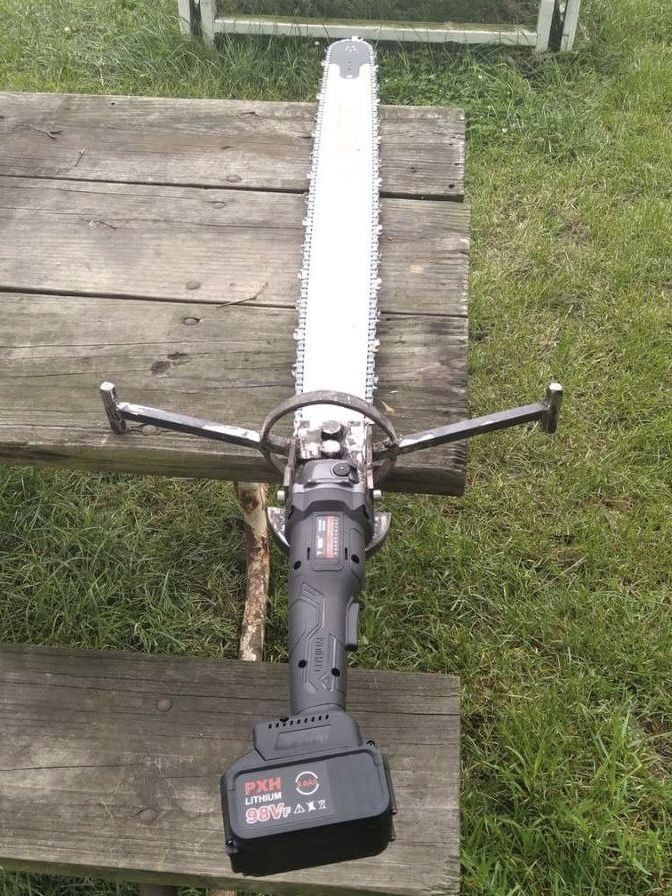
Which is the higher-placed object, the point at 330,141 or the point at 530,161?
the point at 330,141

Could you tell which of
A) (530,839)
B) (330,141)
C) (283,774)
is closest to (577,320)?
(330,141)

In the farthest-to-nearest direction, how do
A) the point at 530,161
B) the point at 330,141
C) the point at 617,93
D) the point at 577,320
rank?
the point at 617,93, the point at 530,161, the point at 577,320, the point at 330,141

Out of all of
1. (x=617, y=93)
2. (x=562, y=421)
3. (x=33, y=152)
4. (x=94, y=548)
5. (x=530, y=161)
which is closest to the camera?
(x=33, y=152)

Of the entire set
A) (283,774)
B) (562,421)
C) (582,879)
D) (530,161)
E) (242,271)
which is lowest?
(582,879)

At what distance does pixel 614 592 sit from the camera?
7.43 feet

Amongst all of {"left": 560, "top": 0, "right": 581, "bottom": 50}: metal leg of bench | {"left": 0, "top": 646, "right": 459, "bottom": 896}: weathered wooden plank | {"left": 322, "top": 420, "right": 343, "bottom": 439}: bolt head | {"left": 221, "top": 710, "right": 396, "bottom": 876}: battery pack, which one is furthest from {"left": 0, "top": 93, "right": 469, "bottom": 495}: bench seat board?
{"left": 560, "top": 0, "right": 581, "bottom": 50}: metal leg of bench

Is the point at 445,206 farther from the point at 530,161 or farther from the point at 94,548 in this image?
the point at 530,161

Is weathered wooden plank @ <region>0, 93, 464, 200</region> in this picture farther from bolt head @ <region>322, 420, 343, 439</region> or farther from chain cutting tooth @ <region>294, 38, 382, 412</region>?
bolt head @ <region>322, 420, 343, 439</region>

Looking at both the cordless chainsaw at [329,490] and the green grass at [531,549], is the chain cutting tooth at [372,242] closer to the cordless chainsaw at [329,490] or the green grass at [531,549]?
the cordless chainsaw at [329,490]

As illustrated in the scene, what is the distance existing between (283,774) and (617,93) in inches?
148

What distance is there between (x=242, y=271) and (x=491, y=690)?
47.8 inches

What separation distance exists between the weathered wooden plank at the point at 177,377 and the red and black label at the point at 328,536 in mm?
208

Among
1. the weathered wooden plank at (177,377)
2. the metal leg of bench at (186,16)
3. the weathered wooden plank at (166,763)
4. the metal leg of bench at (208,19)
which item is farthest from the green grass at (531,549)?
the weathered wooden plank at (177,377)

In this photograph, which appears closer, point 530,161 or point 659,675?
point 659,675
